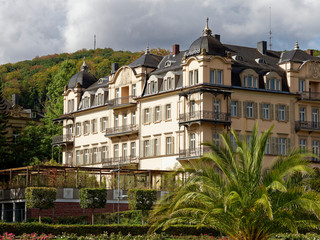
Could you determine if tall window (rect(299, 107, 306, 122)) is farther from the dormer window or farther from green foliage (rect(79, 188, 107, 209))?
green foliage (rect(79, 188, 107, 209))

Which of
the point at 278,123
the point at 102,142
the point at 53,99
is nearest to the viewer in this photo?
the point at 278,123

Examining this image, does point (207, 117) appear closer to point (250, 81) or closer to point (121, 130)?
point (250, 81)

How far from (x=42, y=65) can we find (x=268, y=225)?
126351 mm

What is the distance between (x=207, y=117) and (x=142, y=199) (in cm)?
1504

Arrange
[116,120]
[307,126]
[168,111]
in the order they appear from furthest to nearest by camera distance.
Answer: [116,120], [307,126], [168,111]

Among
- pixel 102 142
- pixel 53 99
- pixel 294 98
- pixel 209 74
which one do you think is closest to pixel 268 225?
pixel 209 74

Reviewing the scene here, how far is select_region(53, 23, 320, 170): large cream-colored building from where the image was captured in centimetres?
7231

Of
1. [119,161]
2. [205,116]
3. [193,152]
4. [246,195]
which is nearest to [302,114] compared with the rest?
[205,116]

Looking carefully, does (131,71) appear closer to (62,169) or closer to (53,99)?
(62,169)

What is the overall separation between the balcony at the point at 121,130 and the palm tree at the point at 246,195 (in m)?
44.7

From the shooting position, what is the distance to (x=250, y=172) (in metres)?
35.3

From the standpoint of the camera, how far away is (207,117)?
71.2 metres

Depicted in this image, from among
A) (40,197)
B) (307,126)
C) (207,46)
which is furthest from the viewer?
(307,126)

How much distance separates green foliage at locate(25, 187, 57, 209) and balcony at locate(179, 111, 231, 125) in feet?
61.4
